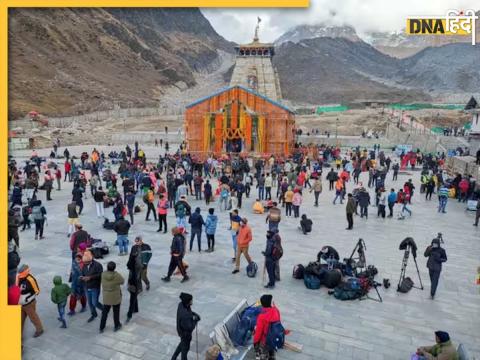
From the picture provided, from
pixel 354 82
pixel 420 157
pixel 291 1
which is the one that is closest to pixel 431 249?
pixel 291 1

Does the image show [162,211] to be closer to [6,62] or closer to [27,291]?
[27,291]

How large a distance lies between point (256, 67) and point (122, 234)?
33.9 m

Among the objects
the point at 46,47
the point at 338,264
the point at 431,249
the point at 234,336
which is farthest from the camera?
the point at 46,47

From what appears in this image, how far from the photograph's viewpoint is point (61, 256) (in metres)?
10.7

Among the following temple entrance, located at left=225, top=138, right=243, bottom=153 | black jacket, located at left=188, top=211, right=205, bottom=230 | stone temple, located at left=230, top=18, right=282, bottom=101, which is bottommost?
black jacket, located at left=188, top=211, right=205, bottom=230

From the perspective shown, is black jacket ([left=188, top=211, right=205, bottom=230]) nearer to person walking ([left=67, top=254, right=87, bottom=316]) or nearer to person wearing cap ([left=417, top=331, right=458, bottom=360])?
person walking ([left=67, top=254, right=87, bottom=316])

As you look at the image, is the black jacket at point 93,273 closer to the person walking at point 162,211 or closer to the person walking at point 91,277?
the person walking at point 91,277

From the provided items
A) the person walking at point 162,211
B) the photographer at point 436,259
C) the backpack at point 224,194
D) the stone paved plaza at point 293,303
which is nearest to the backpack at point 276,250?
the stone paved plaza at point 293,303

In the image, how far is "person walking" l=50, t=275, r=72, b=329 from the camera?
7015mm

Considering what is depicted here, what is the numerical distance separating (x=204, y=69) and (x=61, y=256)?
132068mm

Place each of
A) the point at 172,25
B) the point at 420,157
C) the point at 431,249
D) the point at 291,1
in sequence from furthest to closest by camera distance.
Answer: the point at 172,25
the point at 420,157
the point at 431,249
the point at 291,1

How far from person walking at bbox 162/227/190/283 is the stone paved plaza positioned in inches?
10.3

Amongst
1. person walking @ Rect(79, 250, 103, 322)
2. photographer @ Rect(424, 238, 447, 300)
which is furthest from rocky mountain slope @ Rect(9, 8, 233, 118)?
photographer @ Rect(424, 238, 447, 300)

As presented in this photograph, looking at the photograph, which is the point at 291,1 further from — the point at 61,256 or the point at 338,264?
the point at 61,256
